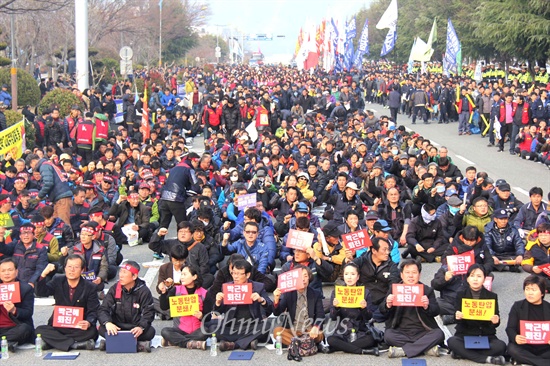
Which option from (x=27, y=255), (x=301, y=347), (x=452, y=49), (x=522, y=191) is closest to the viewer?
(x=301, y=347)

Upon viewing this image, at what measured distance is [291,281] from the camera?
30.6ft

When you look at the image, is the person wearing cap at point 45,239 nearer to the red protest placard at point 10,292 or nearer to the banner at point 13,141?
A: the red protest placard at point 10,292

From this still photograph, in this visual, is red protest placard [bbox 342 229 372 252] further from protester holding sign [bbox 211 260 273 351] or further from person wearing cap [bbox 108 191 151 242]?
person wearing cap [bbox 108 191 151 242]

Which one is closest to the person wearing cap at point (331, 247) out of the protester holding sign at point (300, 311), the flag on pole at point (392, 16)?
the protester holding sign at point (300, 311)

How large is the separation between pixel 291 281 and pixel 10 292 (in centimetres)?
296

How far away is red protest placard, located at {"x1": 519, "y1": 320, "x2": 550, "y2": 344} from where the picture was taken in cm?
862

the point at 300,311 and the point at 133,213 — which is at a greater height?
the point at 300,311

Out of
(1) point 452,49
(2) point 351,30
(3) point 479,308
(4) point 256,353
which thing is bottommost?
(4) point 256,353

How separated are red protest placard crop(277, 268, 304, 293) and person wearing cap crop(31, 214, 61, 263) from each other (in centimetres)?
419

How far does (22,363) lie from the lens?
917 centimetres

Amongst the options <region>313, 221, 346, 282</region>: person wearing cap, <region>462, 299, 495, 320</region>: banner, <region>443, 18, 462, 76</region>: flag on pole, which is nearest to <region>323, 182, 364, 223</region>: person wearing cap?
<region>313, 221, 346, 282</region>: person wearing cap

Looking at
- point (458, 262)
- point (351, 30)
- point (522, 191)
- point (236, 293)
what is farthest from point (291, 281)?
point (351, 30)

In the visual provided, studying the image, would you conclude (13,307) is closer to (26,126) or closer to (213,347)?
(213,347)

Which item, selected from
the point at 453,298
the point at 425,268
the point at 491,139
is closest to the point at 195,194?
the point at 425,268
